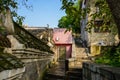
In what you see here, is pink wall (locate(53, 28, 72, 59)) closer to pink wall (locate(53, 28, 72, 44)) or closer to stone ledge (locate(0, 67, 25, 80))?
pink wall (locate(53, 28, 72, 44))

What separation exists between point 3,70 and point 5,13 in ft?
12.6

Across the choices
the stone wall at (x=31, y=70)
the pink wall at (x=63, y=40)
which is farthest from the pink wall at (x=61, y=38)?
the stone wall at (x=31, y=70)

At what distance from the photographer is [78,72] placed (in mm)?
15898

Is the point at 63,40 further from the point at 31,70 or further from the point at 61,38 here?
the point at 31,70

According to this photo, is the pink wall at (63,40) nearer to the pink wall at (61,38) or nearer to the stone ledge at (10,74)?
the pink wall at (61,38)

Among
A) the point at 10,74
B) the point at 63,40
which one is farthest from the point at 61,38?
the point at 10,74

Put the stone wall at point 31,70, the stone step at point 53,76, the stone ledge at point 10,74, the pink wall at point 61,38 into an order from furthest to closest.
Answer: the pink wall at point 61,38 < the stone step at point 53,76 < the stone wall at point 31,70 < the stone ledge at point 10,74

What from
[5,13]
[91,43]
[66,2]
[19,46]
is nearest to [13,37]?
[19,46]

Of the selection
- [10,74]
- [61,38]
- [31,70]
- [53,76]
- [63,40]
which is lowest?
[53,76]

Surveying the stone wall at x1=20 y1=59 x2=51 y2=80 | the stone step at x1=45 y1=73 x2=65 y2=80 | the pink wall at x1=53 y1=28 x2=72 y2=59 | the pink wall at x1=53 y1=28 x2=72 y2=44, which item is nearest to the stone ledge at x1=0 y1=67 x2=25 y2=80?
the stone wall at x1=20 y1=59 x2=51 y2=80

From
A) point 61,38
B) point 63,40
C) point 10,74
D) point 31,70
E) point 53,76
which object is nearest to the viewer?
point 10,74

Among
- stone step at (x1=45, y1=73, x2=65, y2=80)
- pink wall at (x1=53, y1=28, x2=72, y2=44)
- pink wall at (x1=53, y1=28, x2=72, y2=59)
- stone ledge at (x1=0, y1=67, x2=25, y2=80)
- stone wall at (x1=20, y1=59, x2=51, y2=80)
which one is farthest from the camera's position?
pink wall at (x1=53, y1=28, x2=72, y2=44)

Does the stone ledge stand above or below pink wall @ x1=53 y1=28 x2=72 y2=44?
below

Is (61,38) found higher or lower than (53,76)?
higher
